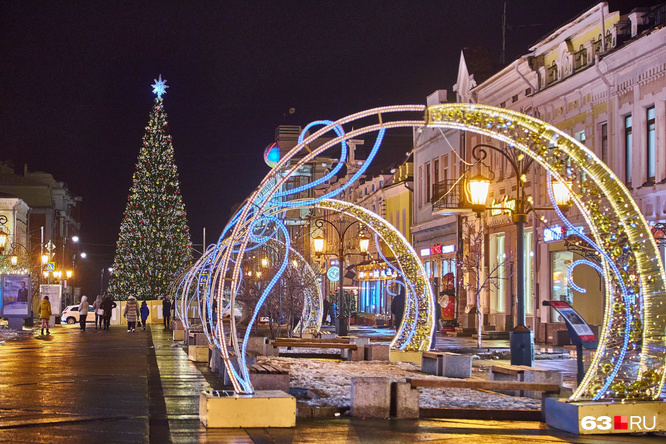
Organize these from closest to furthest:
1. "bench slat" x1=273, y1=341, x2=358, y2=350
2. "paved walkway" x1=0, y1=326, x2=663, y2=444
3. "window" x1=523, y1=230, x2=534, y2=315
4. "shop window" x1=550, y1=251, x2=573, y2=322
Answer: "paved walkway" x1=0, y1=326, x2=663, y2=444
"bench slat" x1=273, y1=341, x2=358, y2=350
"shop window" x1=550, y1=251, x2=573, y2=322
"window" x1=523, y1=230, x2=534, y2=315

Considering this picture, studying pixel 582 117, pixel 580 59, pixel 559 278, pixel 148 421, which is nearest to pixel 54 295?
pixel 559 278

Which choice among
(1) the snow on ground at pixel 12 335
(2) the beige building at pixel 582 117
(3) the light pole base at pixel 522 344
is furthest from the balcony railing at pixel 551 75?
(1) the snow on ground at pixel 12 335

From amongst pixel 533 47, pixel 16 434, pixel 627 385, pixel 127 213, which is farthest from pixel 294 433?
pixel 127 213

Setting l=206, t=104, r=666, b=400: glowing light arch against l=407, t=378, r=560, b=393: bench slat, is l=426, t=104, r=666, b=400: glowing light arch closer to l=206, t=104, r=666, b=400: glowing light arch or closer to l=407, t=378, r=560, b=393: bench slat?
l=206, t=104, r=666, b=400: glowing light arch

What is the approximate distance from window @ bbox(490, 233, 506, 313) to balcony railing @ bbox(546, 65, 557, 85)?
21.5ft

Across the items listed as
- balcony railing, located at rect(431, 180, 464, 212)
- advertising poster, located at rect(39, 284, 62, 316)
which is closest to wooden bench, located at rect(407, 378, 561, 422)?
balcony railing, located at rect(431, 180, 464, 212)

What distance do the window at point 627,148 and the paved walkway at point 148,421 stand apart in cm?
1427

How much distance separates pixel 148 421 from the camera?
1122 cm

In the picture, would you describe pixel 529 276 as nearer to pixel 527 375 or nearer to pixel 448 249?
pixel 448 249

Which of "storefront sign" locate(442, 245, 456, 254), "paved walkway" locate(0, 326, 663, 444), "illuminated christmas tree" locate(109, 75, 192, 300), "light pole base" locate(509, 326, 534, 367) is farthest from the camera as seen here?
"illuminated christmas tree" locate(109, 75, 192, 300)

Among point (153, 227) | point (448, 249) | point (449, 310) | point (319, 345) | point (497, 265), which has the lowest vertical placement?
point (319, 345)

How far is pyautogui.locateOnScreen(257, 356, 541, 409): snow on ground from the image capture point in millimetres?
13539

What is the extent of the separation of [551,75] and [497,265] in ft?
27.3

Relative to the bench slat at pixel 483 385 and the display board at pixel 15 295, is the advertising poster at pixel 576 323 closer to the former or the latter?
the bench slat at pixel 483 385
